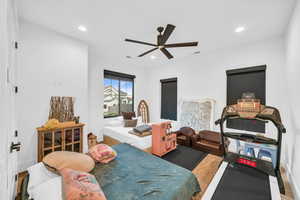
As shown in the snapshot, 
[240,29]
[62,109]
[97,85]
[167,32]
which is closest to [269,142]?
[240,29]

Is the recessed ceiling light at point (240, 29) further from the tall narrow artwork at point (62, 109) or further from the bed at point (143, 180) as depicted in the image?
the tall narrow artwork at point (62, 109)

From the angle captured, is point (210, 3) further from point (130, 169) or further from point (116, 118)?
point (116, 118)

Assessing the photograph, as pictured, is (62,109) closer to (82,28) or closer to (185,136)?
(82,28)

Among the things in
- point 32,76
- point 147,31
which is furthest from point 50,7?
point 147,31

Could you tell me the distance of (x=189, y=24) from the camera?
2447 mm

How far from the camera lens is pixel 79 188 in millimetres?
1029

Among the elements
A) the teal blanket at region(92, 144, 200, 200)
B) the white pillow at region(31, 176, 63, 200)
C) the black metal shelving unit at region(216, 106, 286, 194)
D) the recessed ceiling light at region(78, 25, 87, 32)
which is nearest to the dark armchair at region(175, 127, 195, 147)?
the black metal shelving unit at region(216, 106, 286, 194)

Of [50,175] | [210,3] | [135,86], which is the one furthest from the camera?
[135,86]

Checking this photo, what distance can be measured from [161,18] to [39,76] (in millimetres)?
2827

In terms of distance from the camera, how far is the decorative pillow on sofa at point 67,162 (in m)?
1.38

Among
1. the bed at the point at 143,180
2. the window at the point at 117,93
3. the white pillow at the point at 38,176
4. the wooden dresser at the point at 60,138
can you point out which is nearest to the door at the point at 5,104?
the white pillow at the point at 38,176

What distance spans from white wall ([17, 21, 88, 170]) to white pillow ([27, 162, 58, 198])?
137 cm

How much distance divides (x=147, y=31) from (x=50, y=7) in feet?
5.87

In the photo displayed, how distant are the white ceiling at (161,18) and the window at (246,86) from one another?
0.81m
